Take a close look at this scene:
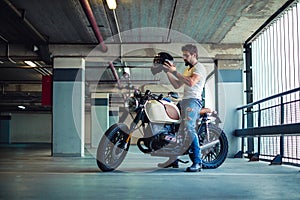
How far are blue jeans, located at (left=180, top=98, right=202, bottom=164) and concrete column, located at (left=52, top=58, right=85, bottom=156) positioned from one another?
5.95 metres

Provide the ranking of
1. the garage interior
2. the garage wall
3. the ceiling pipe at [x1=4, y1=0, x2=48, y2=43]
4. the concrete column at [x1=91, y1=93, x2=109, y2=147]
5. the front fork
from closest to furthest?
the front fork → the garage interior → the ceiling pipe at [x1=4, y1=0, x2=48, y2=43] → the concrete column at [x1=91, y1=93, x2=109, y2=147] → the garage wall

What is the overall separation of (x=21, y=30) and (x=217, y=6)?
4.32 m

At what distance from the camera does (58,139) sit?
1110 centimetres

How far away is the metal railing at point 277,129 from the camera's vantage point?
671 cm

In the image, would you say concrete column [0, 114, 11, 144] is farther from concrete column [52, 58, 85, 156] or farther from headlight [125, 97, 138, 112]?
headlight [125, 97, 138, 112]

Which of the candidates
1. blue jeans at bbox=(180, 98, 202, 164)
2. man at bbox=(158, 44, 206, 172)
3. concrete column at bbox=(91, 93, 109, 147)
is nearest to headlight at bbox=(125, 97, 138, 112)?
man at bbox=(158, 44, 206, 172)

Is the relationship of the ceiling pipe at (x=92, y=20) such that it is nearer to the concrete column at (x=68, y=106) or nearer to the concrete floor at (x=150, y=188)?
the concrete column at (x=68, y=106)

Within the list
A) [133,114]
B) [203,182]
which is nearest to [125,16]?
[133,114]

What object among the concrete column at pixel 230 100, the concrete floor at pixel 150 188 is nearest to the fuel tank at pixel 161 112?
the concrete floor at pixel 150 188

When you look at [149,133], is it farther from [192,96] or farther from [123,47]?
[123,47]

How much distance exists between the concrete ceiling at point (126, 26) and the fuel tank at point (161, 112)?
2486mm

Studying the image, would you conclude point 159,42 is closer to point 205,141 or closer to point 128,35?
point 128,35

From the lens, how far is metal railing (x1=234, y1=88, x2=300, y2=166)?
6707 mm

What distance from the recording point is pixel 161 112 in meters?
5.52
